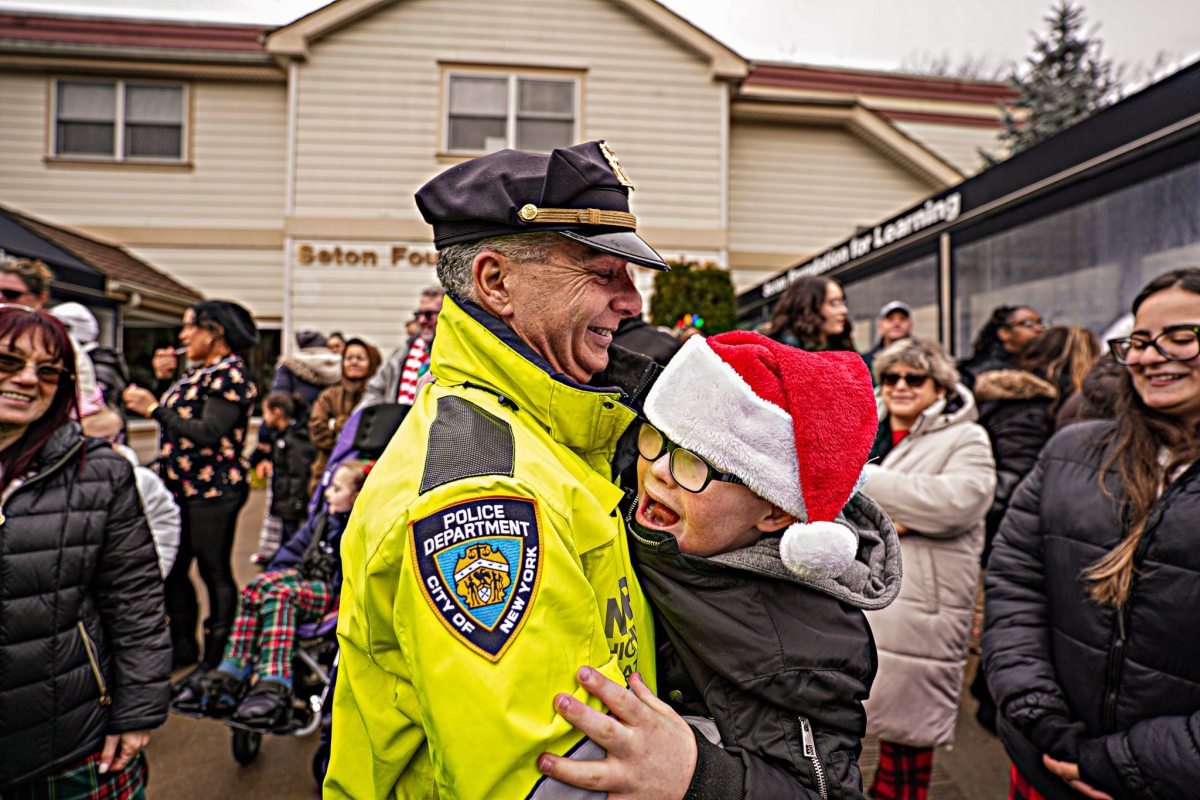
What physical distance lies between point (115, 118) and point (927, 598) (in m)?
14.5

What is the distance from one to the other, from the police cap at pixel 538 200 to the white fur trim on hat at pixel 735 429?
0.80ft

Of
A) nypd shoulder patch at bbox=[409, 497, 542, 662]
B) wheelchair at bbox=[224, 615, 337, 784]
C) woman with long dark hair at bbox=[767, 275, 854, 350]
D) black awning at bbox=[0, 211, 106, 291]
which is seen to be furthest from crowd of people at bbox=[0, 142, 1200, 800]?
black awning at bbox=[0, 211, 106, 291]

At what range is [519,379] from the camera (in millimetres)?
1198

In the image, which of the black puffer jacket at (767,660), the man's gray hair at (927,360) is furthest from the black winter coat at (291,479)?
the black puffer jacket at (767,660)

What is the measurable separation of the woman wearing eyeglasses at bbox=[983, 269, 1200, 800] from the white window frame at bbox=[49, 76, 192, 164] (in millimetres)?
13913

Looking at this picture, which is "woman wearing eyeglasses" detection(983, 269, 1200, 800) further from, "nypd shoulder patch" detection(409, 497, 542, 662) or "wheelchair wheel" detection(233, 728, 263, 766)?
"wheelchair wheel" detection(233, 728, 263, 766)

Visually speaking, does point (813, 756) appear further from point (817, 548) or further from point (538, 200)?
point (538, 200)

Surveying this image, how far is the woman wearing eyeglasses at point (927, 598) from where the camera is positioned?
2.91m

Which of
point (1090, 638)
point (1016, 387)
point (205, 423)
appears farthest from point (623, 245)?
point (205, 423)

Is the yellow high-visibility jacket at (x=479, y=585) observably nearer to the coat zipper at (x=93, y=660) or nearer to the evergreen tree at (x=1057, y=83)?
the coat zipper at (x=93, y=660)

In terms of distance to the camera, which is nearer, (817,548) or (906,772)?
(817,548)

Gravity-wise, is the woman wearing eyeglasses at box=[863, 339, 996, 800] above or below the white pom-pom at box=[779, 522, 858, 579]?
below

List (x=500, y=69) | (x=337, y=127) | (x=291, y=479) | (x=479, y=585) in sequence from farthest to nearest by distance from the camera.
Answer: (x=500, y=69), (x=337, y=127), (x=291, y=479), (x=479, y=585)

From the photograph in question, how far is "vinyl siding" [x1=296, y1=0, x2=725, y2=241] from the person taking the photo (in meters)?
11.9
